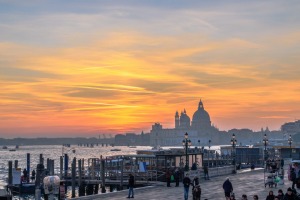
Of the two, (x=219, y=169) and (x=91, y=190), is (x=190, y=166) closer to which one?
(x=219, y=169)

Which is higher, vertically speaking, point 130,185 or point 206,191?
→ point 130,185

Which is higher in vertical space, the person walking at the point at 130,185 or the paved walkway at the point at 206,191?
the person walking at the point at 130,185

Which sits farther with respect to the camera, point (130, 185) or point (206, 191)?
point (206, 191)

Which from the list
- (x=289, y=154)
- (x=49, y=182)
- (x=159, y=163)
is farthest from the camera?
(x=289, y=154)

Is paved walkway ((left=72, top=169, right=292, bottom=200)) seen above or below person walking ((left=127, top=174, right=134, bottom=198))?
below

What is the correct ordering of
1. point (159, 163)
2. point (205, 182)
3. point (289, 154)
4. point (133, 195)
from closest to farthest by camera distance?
point (133, 195)
point (205, 182)
point (159, 163)
point (289, 154)

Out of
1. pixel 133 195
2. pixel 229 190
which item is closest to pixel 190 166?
pixel 133 195

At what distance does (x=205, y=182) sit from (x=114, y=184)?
13.9m

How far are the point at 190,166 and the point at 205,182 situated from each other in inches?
467

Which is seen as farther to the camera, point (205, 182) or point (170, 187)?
point (205, 182)

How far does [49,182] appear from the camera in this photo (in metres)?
30.1

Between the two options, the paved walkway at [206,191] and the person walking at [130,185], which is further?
the paved walkway at [206,191]

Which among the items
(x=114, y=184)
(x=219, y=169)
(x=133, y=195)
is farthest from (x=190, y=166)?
(x=133, y=195)

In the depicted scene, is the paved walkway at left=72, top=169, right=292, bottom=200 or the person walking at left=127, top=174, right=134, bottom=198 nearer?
the person walking at left=127, top=174, right=134, bottom=198
